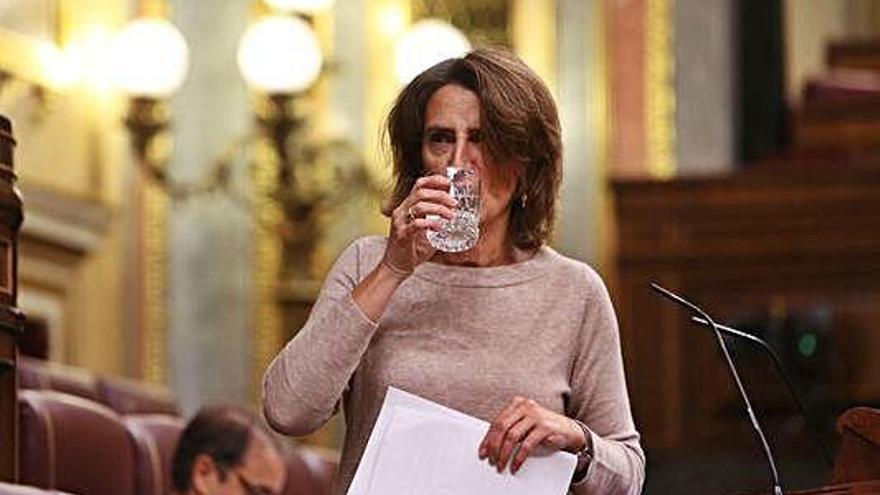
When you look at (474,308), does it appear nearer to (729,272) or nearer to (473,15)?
(729,272)

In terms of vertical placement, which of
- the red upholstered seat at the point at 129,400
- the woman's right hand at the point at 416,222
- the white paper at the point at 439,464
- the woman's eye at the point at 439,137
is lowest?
the red upholstered seat at the point at 129,400

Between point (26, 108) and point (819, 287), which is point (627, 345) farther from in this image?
point (26, 108)

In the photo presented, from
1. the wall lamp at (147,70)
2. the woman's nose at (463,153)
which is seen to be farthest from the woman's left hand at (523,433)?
the wall lamp at (147,70)

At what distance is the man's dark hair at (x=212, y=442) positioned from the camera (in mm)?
4617

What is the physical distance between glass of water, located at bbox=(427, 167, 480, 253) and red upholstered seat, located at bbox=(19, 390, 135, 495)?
1.54m

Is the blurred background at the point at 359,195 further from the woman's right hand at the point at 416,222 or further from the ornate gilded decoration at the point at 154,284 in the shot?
the woman's right hand at the point at 416,222

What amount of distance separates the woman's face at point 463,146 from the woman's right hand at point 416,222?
0.08 m

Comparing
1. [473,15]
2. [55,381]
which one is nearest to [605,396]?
[55,381]

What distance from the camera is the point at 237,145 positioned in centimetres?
827

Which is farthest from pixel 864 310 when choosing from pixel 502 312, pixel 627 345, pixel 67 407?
pixel 502 312

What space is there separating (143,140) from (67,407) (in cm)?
321

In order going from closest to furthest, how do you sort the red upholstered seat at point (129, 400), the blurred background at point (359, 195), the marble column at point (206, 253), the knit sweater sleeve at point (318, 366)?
the knit sweater sleeve at point (318, 366) < the red upholstered seat at point (129, 400) < the blurred background at point (359, 195) < the marble column at point (206, 253)

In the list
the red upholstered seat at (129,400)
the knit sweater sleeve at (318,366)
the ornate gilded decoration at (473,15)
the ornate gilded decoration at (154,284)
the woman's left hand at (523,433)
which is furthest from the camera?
the ornate gilded decoration at (473,15)

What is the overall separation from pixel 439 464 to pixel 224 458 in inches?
70.2
